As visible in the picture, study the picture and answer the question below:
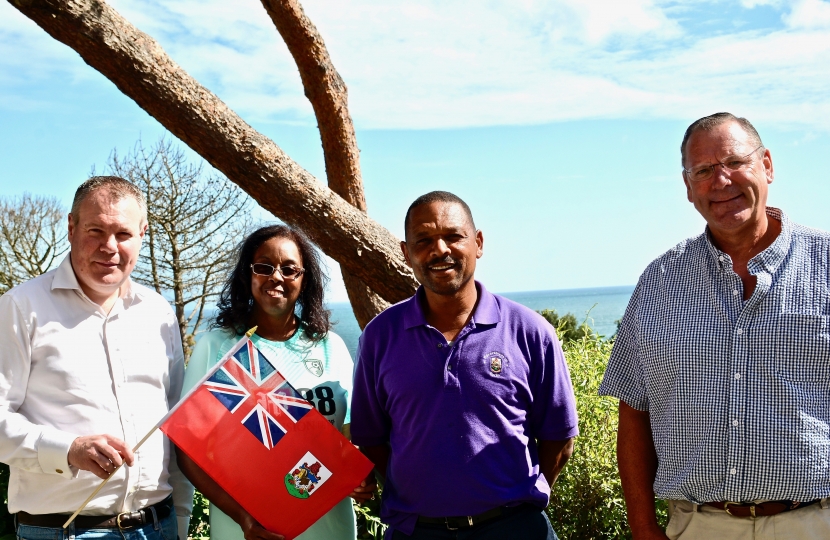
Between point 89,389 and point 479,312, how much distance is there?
1654mm

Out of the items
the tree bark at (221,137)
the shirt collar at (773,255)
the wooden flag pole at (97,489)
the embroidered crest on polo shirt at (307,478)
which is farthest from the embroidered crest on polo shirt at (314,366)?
the tree bark at (221,137)

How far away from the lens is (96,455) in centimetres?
307

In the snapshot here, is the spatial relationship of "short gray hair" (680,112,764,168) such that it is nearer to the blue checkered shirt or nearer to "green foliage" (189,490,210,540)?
the blue checkered shirt

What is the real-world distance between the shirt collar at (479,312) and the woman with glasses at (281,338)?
52 centimetres

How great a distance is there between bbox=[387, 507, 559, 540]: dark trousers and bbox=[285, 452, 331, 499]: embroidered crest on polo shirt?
47 centimetres

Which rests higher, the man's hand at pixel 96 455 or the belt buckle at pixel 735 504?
the man's hand at pixel 96 455

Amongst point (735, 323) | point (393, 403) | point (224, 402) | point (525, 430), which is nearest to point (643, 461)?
point (525, 430)

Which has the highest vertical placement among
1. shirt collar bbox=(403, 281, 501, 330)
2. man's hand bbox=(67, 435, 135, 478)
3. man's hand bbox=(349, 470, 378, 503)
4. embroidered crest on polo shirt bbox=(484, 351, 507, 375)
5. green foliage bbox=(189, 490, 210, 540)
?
shirt collar bbox=(403, 281, 501, 330)

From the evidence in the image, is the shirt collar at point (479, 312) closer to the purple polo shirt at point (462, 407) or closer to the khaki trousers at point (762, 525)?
the purple polo shirt at point (462, 407)

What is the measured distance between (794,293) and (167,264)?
788 inches

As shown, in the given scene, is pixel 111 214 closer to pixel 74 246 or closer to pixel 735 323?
pixel 74 246

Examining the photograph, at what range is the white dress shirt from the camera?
124 inches

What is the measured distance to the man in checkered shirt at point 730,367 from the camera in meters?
2.95

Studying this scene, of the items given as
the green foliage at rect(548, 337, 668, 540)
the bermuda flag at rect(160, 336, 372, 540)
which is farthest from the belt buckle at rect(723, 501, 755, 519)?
the green foliage at rect(548, 337, 668, 540)
